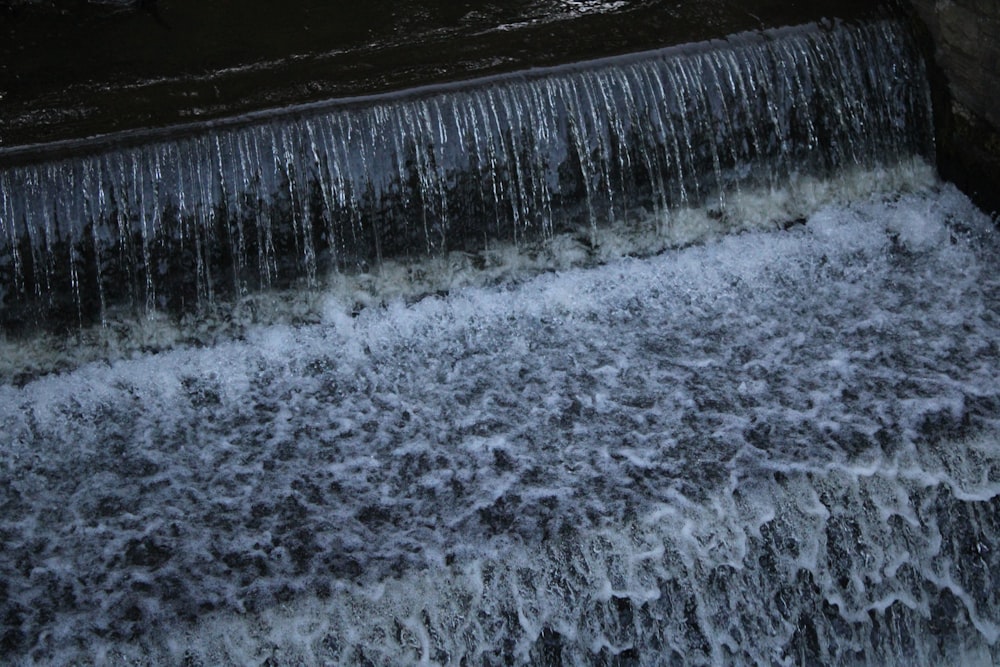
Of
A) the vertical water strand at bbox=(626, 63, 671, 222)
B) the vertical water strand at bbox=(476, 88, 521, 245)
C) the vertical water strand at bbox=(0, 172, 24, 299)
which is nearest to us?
the vertical water strand at bbox=(0, 172, 24, 299)

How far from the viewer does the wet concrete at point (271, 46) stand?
515 cm

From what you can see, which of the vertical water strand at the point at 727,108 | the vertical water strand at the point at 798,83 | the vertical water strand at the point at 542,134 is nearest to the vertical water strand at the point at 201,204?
the vertical water strand at the point at 542,134

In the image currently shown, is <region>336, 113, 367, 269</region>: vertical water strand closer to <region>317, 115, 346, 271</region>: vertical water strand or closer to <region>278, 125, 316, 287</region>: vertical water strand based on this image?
<region>317, 115, 346, 271</region>: vertical water strand

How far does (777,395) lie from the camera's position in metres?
4.39

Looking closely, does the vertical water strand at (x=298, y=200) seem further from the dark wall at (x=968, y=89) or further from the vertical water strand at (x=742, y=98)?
the dark wall at (x=968, y=89)

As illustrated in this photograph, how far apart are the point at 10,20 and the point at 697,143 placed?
4104mm

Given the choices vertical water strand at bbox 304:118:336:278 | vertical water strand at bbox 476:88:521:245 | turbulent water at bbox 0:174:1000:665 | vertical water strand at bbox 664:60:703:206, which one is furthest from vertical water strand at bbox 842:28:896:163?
vertical water strand at bbox 304:118:336:278

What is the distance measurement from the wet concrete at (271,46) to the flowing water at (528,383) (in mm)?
275

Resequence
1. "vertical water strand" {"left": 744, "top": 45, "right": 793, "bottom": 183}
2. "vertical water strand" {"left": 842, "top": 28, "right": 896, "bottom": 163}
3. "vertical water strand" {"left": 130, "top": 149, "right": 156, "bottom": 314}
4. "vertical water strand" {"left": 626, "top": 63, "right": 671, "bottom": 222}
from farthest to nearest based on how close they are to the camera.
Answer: "vertical water strand" {"left": 842, "top": 28, "right": 896, "bottom": 163}, "vertical water strand" {"left": 744, "top": 45, "right": 793, "bottom": 183}, "vertical water strand" {"left": 626, "top": 63, "right": 671, "bottom": 222}, "vertical water strand" {"left": 130, "top": 149, "right": 156, "bottom": 314}

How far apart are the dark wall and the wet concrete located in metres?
0.41

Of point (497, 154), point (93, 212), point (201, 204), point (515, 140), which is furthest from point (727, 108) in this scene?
point (93, 212)

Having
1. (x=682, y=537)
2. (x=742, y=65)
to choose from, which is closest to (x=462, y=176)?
(x=742, y=65)

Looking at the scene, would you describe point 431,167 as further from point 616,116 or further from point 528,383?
point 528,383

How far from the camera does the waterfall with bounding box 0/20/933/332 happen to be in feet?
15.7
